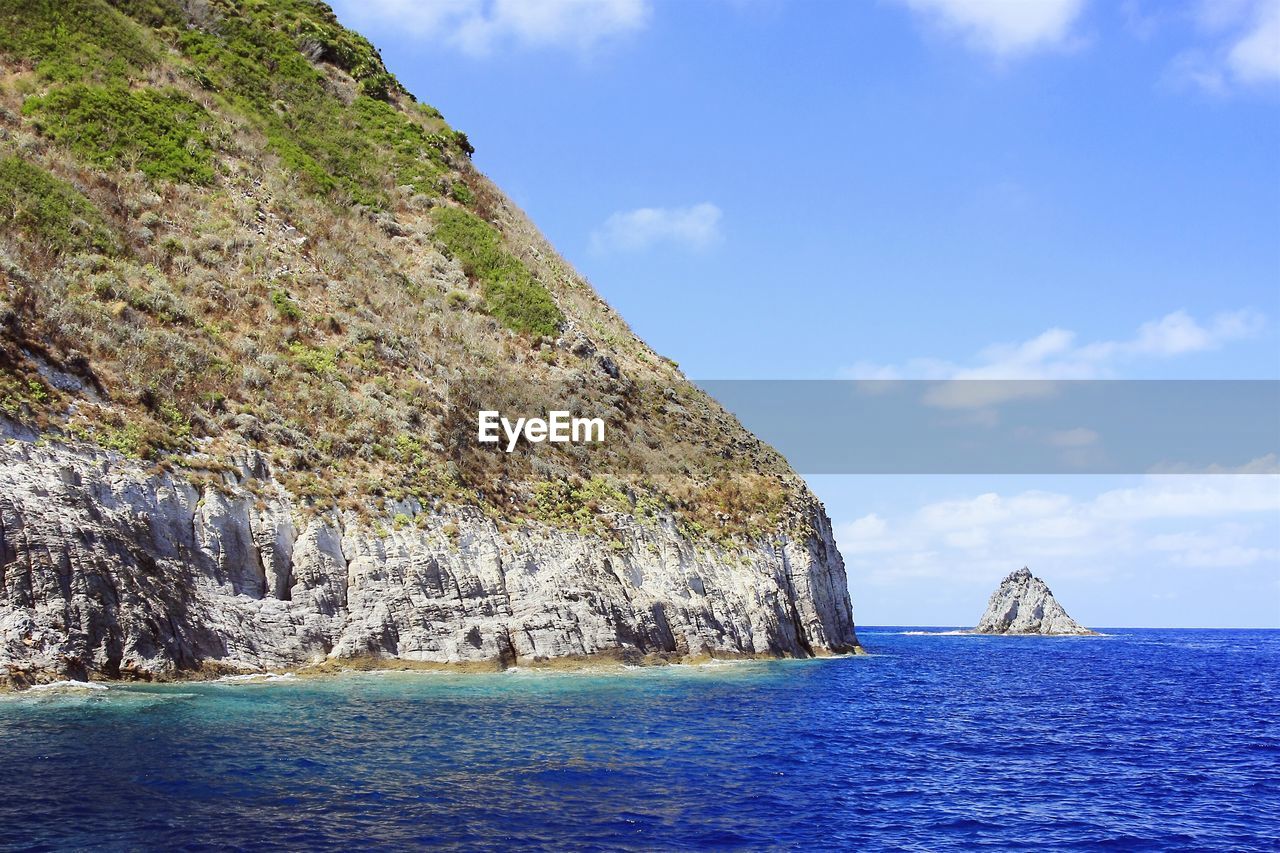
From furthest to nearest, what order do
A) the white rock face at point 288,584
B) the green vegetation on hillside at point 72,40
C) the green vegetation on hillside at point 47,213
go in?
the green vegetation on hillside at point 72,40, the green vegetation on hillside at point 47,213, the white rock face at point 288,584

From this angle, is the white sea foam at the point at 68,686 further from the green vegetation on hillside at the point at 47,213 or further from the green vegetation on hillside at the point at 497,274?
the green vegetation on hillside at the point at 497,274

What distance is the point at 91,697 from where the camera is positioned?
2505 centimetres

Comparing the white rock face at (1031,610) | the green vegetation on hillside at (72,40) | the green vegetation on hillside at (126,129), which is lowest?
the white rock face at (1031,610)

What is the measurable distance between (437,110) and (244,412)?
51378mm

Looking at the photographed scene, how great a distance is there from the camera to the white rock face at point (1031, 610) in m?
156

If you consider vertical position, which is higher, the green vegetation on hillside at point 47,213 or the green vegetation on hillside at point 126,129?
the green vegetation on hillside at point 126,129

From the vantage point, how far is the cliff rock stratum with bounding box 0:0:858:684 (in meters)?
31.1

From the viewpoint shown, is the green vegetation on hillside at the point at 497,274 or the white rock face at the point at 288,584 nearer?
the white rock face at the point at 288,584

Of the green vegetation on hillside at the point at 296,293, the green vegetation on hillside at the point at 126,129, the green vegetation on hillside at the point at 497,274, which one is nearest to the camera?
the green vegetation on hillside at the point at 296,293

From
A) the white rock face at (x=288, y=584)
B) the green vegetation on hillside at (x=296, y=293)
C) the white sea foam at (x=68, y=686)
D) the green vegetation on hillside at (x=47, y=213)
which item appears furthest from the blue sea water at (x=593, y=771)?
the green vegetation on hillside at (x=47, y=213)

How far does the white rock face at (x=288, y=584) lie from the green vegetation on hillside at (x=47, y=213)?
50.7ft

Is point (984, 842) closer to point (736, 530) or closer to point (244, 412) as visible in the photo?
point (244, 412)

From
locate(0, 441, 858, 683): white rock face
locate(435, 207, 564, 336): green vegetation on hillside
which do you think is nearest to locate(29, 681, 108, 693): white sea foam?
locate(0, 441, 858, 683): white rock face

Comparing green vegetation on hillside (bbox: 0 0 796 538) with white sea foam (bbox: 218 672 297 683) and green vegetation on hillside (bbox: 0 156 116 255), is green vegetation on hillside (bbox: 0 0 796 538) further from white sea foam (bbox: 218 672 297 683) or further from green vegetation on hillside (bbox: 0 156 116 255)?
white sea foam (bbox: 218 672 297 683)
